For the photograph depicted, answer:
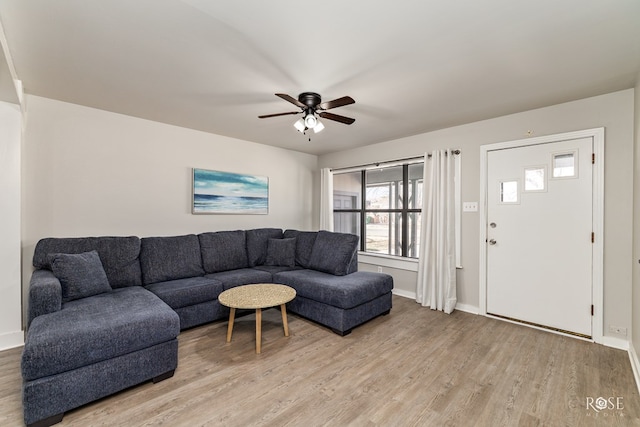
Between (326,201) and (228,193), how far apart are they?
1.77 m

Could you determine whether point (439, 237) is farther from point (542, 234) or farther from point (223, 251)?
point (223, 251)

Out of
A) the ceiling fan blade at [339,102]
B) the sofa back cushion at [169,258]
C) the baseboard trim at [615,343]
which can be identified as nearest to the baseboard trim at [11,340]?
the sofa back cushion at [169,258]

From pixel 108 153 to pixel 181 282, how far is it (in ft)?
5.62

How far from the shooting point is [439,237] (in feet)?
11.9

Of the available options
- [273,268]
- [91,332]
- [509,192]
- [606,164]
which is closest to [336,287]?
[273,268]

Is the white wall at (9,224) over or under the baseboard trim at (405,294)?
over

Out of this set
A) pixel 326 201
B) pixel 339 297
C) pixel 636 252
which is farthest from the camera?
pixel 326 201

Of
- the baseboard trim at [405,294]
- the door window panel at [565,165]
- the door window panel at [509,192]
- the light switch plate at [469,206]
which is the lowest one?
the baseboard trim at [405,294]

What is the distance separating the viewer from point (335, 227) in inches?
214

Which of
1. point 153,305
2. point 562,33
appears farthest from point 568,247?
point 153,305

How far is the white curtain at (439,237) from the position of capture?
3.56 meters

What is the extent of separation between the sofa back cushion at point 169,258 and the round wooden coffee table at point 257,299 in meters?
0.87

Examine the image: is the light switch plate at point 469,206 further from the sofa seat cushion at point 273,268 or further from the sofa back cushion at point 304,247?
the sofa seat cushion at point 273,268

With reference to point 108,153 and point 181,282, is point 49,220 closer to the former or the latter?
point 108,153
